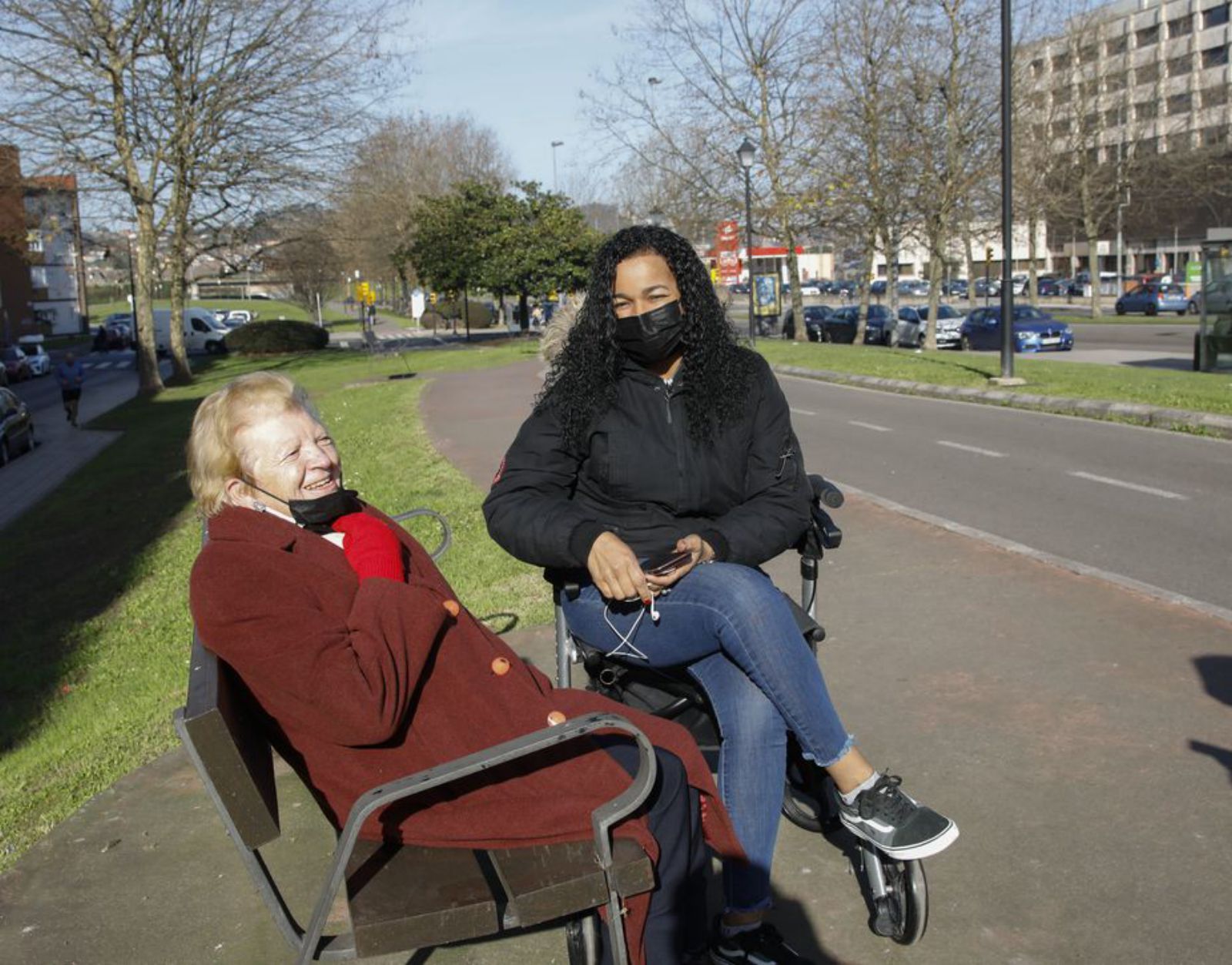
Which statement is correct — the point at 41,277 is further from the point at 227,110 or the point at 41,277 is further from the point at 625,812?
the point at 625,812

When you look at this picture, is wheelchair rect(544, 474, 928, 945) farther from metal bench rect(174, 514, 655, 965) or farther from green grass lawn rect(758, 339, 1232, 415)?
green grass lawn rect(758, 339, 1232, 415)

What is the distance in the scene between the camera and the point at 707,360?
11.8ft

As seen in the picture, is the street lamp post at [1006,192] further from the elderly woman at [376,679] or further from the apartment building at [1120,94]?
the apartment building at [1120,94]

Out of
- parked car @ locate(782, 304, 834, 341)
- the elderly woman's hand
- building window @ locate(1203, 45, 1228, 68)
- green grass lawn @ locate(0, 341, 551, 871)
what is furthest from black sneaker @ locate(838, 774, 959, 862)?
building window @ locate(1203, 45, 1228, 68)

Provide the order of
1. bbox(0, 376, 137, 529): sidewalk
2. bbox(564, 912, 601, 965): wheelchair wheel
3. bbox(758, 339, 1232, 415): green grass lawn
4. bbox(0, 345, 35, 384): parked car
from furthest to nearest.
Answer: bbox(0, 345, 35, 384): parked car < bbox(0, 376, 137, 529): sidewalk < bbox(758, 339, 1232, 415): green grass lawn < bbox(564, 912, 601, 965): wheelchair wheel

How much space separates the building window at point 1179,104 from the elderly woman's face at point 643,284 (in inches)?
2111

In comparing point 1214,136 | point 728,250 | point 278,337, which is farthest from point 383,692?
point 1214,136

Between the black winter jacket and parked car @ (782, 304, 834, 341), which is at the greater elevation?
the black winter jacket

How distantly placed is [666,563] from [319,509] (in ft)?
2.94

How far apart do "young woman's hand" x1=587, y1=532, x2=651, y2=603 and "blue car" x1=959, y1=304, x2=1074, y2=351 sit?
3164cm

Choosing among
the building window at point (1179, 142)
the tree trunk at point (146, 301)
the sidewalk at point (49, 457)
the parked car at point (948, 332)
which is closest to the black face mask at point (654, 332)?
the sidewalk at point (49, 457)

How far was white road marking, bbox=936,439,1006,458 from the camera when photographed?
12758mm

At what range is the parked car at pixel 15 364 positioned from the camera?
54906mm

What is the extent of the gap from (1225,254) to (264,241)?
26945 mm
